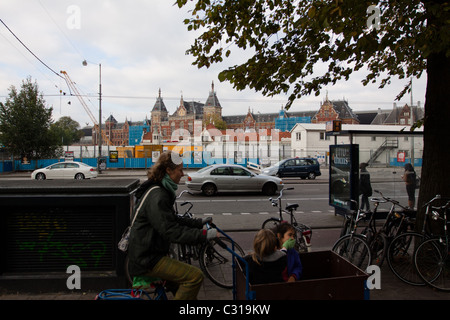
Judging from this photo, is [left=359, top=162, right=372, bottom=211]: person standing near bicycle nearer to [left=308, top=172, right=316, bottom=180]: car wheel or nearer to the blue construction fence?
[left=308, top=172, right=316, bottom=180]: car wheel

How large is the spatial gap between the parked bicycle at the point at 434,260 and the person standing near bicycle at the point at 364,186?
3.91m

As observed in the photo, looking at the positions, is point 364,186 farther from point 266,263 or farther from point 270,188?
point 270,188

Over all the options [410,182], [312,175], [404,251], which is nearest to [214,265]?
[404,251]

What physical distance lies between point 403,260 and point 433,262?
16.1 inches

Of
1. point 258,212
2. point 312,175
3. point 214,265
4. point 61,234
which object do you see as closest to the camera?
point 61,234

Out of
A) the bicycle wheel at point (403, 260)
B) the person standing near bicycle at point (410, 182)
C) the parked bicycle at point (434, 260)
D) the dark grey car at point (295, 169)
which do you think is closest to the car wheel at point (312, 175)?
the dark grey car at point (295, 169)

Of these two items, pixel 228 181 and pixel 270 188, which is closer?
pixel 228 181

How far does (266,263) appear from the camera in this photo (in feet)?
10.3

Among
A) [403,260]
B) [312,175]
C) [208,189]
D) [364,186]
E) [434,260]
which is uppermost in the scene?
[364,186]

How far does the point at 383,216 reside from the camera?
305 inches

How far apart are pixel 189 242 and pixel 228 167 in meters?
12.6

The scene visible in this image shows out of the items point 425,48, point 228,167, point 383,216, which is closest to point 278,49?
point 425,48

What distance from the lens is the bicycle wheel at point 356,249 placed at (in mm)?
4621

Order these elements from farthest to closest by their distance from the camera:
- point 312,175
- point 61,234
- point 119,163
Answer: point 119,163
point 312,175
point 61,234
